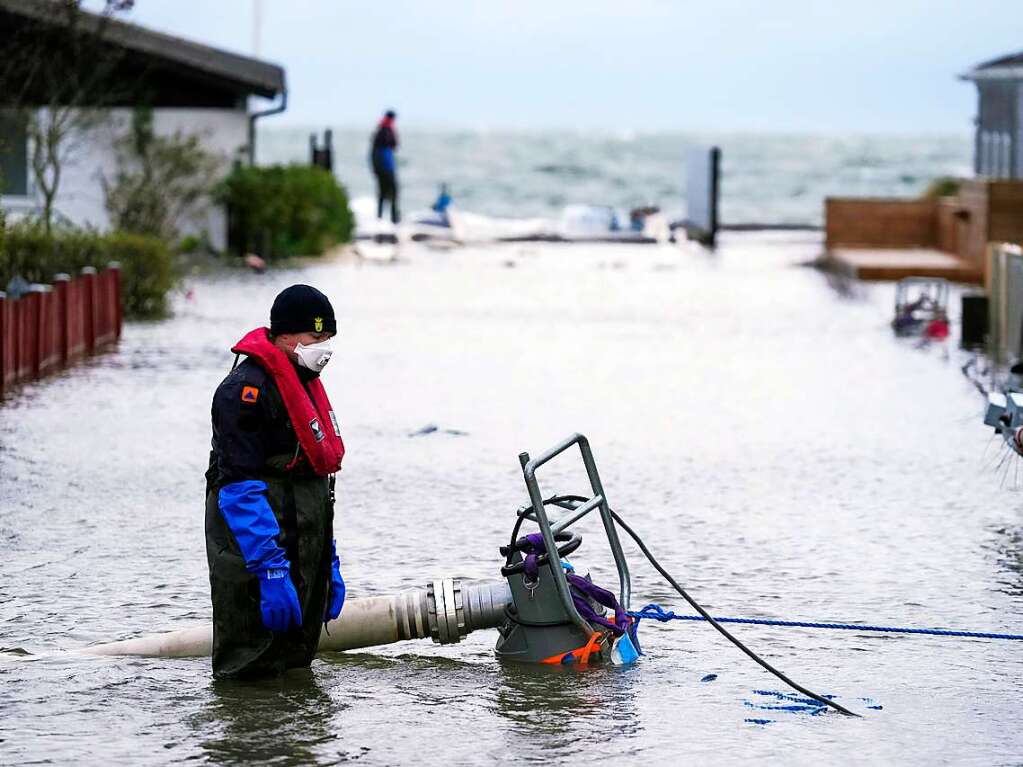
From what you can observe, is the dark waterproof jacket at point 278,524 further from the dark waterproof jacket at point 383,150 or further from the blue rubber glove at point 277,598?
the dark waterproof jacket at point 383,150

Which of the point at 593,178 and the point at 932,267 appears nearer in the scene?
the point at 932,267

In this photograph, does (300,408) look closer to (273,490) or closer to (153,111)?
(273,490)

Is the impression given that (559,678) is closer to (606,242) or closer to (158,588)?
(158,588)

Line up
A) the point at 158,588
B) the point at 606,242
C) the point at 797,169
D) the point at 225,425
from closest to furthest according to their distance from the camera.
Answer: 1. the point at 225,425
2. the point at 158,588
3. the point at 606,242
4. the point at 797,169

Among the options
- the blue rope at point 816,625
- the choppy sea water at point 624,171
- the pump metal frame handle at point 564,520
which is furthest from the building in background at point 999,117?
the choppy sea water at point 624,171

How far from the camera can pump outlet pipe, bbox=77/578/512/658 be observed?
24.7 ft

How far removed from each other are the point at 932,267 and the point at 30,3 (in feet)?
Result: 41.9

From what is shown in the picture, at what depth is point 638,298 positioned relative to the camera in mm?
25812

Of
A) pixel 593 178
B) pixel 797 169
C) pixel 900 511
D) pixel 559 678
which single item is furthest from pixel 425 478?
pixel 797 169

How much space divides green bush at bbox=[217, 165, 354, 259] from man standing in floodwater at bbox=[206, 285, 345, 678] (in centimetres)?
2466

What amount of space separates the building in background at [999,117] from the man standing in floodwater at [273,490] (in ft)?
82.0

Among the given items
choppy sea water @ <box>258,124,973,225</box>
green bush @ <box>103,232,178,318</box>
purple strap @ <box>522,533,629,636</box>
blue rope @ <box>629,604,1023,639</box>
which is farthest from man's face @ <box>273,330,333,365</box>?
choppy sea water @ <box>258,124,973,225</box>

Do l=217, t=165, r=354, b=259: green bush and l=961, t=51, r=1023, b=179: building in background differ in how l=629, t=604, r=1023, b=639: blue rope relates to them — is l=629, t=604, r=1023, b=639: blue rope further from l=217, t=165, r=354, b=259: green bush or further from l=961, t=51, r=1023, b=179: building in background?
l=217, t=165, r=354, b=259: green bush

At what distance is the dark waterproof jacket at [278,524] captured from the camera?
22.4ft
